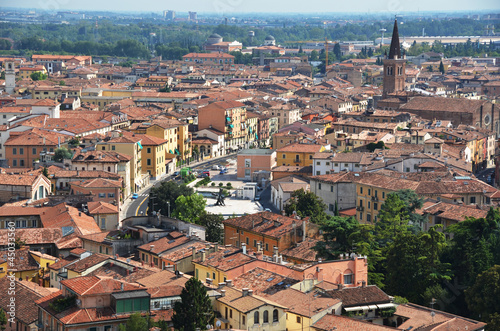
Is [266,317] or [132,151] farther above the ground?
[266,317]

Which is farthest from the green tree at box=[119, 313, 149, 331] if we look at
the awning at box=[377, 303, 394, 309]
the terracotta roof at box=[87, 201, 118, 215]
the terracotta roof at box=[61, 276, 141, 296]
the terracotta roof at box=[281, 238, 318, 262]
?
the terracotta roof at box=[87, 201, 118, 215]

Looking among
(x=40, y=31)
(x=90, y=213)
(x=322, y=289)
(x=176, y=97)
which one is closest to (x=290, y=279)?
(x=322, y=289)

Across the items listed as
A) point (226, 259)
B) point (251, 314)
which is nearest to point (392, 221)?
point (226, 259)

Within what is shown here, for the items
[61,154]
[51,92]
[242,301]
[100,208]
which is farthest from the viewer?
[51,92]

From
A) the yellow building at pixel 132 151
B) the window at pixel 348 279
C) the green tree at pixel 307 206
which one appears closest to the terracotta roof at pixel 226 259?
the window at pixel 348 279

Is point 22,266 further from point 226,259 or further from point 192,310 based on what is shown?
point 192,310

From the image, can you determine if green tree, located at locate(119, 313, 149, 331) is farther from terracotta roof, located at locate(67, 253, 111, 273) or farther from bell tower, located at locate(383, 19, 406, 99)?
bell tower, located at locate(383, 19, 406, 99)

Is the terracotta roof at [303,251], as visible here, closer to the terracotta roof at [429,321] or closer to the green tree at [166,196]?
the terracotta roof at [429,321]
